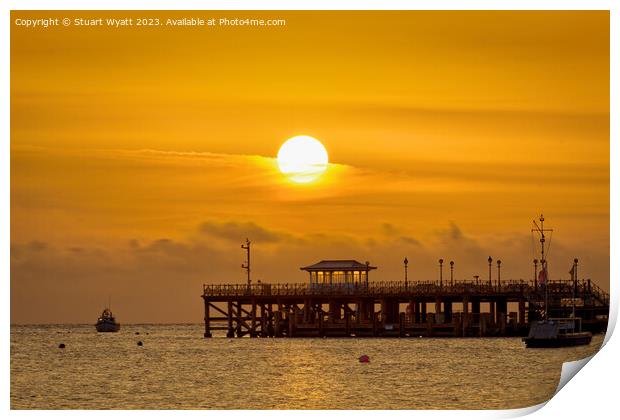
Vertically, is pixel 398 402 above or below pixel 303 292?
below

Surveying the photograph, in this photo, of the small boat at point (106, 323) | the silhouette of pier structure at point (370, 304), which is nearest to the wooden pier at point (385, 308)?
the silhouette of pier structure at point (370, 304)

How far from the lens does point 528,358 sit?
81062mm

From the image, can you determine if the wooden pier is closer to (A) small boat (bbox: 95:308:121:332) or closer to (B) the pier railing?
(B) the pier railing

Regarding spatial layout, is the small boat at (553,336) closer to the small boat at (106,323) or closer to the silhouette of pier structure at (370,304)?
the silhouette of pier structure at (370,304)

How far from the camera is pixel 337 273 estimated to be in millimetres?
109500

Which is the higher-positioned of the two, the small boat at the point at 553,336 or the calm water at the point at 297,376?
the small boat at the point at 553,336

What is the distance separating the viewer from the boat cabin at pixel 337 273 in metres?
109

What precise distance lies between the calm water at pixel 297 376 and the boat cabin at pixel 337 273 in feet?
28.1

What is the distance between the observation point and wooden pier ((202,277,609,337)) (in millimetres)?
105250

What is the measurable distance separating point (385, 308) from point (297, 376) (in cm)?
4032
